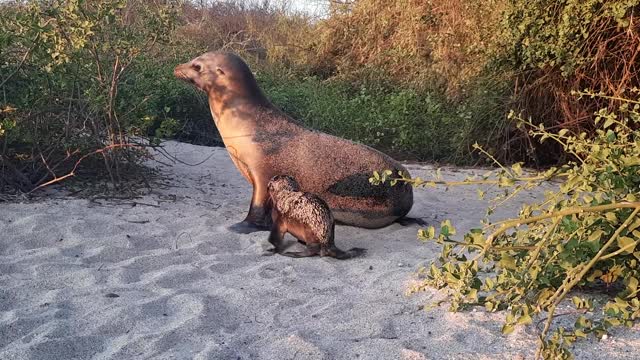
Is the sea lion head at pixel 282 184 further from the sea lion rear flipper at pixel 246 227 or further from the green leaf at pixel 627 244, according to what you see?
the green leaf at pixel 627 244

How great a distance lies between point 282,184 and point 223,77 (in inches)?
49.2

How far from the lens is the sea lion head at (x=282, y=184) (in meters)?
4.71

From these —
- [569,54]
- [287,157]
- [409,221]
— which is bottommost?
A: [409,221]

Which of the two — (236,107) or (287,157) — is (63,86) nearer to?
(236,107)

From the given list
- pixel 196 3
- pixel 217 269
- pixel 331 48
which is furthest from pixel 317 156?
pixel 196 3

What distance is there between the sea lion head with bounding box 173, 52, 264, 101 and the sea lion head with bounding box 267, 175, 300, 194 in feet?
3.09

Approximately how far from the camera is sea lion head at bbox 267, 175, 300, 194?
4.71 meters

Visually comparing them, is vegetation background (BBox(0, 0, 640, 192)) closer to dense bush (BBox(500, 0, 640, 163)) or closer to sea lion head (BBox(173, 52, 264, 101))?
dense bush (BBox(500, 0, 640, 163))

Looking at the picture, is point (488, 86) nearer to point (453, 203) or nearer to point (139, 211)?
point (453, 203)

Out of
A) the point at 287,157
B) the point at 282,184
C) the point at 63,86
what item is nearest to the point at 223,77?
the point at 287,157

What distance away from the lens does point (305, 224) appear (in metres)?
4.45

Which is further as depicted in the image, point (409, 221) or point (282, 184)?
point (409, 221)

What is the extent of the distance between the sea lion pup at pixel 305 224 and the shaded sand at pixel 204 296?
0.10 m

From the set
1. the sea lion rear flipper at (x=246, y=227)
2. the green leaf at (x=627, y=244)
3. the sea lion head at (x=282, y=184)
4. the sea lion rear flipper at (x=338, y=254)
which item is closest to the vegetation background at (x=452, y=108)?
the green leaf at (x=627, y=244)
